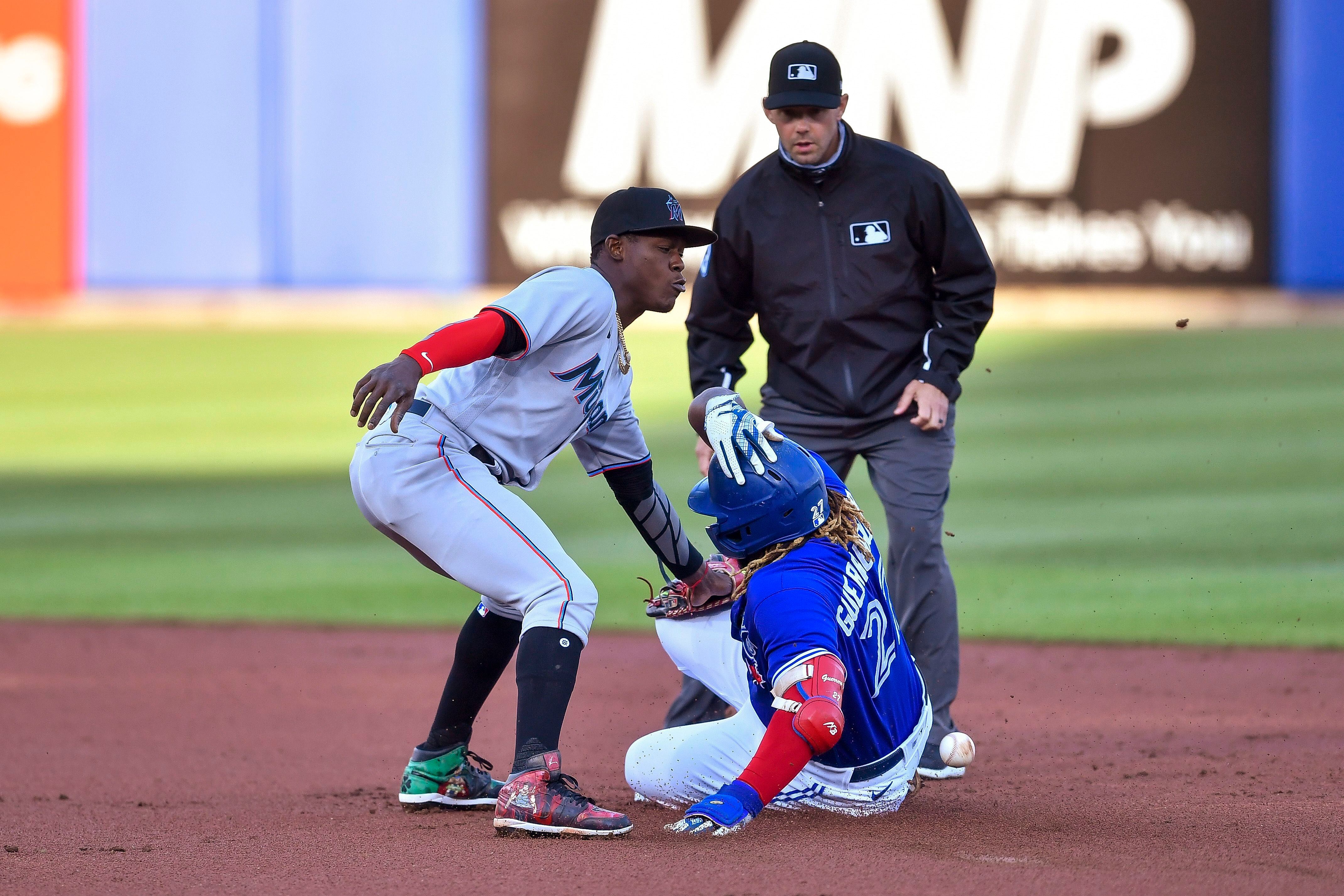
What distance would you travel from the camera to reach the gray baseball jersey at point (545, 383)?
399cm

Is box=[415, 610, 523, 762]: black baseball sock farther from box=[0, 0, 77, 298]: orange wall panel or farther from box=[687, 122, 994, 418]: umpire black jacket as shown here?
box=[0, 0, 77, 298]: orange wall panel

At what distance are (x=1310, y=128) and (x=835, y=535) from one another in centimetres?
1296

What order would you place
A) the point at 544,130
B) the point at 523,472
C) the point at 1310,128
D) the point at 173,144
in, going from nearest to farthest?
1. the point at 523,472
2. the point at 1310,128
3. the point at 544,130
4. the point at 173,144

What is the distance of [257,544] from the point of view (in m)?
10.9

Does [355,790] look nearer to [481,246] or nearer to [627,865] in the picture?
[627,865]

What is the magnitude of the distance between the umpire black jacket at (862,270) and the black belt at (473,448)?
1330 millimetres

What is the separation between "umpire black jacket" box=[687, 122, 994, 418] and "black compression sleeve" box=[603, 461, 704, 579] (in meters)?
0.85

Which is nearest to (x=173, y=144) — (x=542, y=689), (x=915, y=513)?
(x=915, y=513)

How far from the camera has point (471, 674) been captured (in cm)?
439

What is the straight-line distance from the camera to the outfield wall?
15.0 meters

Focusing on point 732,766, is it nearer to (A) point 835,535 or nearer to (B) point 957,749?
(B) point 957,749

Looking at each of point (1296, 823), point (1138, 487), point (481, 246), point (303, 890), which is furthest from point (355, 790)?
point (481, 246)

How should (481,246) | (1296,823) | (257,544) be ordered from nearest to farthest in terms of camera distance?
(1296,823), (257,544), (481,246)

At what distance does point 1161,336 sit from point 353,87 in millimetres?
9525
